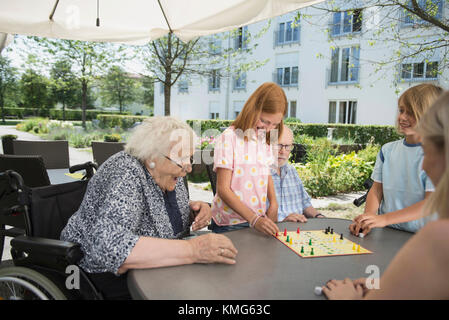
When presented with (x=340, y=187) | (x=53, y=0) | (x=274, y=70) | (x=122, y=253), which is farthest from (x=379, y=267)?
(x=274, y=70)

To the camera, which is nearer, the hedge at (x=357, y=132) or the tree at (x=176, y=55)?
the tree at (x=176, y=55)

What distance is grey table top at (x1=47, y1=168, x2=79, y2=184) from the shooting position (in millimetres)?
3463

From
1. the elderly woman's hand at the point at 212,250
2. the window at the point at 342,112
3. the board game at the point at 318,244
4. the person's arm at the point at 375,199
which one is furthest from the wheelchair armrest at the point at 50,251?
the window at the point at 342,112

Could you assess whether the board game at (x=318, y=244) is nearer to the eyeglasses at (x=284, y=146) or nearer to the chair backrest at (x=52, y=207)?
the eyeglasses at (x=284, y=146)

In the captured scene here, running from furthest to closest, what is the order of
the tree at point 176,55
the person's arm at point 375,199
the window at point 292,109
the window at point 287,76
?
1. the window at point 292,109
2. the window at point 287,76
3. the tree at point 176,55
4. the person's arm at point 375,199

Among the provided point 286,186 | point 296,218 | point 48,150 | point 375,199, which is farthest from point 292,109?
point 296,218

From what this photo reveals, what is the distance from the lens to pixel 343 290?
128 cm

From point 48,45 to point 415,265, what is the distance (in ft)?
50.5

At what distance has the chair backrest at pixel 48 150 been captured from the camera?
4.23 metres

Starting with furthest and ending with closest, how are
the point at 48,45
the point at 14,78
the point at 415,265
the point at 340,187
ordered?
the point at 14,78
the point at 48,45
the point at 340,187
the point at 415,265

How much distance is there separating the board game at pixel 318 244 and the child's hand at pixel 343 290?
0.34 m

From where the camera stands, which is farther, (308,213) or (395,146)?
(308,213)
